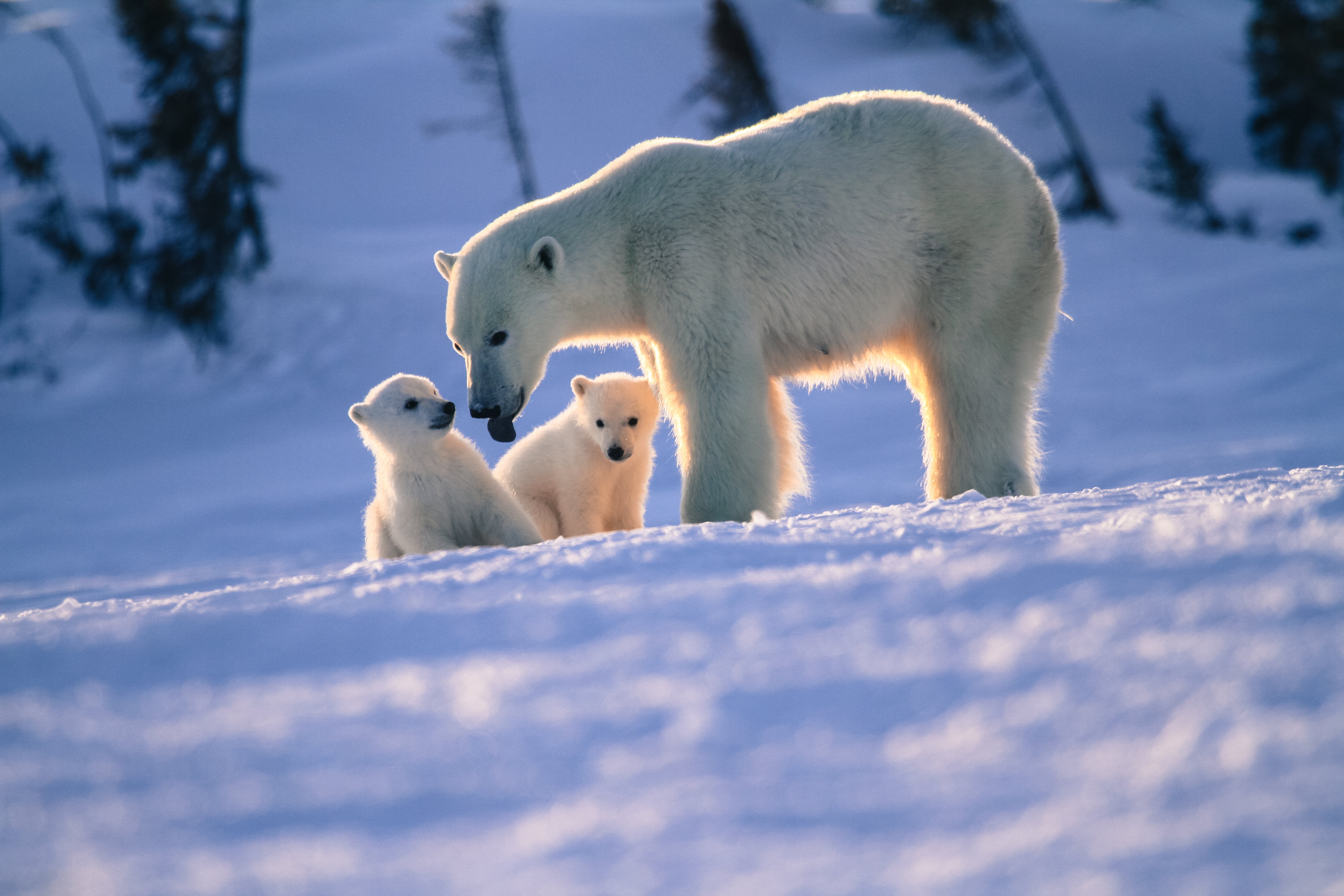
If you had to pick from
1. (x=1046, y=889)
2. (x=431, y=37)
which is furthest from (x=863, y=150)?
(x=431, y=37)

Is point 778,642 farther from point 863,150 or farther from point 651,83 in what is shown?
point 651,83

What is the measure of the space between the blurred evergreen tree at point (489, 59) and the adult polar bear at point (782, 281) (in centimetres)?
1353

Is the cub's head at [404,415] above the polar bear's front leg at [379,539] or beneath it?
above

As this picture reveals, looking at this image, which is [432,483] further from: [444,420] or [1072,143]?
[1072,143]

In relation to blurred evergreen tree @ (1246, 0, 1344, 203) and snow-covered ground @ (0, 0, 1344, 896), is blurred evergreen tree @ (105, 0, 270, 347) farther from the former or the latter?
blurred evergreen tree @ (1246, 0, 1344, 203)

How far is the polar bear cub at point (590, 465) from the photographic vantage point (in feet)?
13.2

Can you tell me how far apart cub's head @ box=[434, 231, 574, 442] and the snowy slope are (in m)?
1.42

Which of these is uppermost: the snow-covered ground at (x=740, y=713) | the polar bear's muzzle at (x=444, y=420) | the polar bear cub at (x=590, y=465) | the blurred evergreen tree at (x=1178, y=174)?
the snow-covered ground at (x=740, y=713)

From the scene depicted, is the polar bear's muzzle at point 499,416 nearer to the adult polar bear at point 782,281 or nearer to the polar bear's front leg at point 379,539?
the adult polar bear at point 782,281

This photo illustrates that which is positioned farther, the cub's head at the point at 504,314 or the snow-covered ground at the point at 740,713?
the cub's head at the point at 504,314

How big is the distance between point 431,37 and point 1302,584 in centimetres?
4333

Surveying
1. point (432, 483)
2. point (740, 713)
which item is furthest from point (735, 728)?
point (432, 483)

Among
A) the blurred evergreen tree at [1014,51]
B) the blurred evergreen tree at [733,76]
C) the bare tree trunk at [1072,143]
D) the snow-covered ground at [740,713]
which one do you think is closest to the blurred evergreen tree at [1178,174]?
the blurred evergreen tree at [1014,51]

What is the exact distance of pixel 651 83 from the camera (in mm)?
35938
